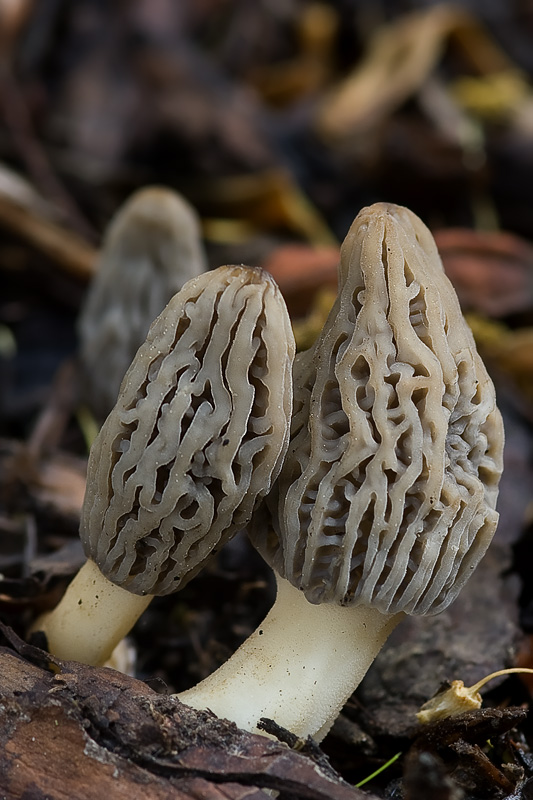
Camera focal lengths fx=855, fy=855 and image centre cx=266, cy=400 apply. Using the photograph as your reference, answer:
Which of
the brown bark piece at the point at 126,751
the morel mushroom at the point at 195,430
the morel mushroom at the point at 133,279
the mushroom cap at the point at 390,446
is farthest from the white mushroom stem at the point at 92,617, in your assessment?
the morel mushroom at the point at 133,279

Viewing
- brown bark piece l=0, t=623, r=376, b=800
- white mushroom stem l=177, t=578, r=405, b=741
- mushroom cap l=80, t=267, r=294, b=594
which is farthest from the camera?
white mushroom stem l=177, t=578, r=405, b=741

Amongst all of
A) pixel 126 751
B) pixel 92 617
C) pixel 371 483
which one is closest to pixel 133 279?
pixel 92 617

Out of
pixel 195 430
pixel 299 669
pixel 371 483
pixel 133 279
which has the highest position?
pixel 133 279

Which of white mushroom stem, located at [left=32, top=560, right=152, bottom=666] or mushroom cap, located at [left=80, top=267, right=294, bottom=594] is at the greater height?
mushroom cap, located at [left=80, top=267, right=294, bottom=594]

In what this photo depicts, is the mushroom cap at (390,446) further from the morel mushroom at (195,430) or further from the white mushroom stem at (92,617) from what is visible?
the white mushroom stem at (92,617)

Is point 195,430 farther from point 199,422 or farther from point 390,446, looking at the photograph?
point 390,446

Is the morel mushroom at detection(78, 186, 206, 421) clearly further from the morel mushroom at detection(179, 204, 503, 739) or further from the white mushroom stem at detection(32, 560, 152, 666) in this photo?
the morel mushroom at detection(179, 204, 503, 739)

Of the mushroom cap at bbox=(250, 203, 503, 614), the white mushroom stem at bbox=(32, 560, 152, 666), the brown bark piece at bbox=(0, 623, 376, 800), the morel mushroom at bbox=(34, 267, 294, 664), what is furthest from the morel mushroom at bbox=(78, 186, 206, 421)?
the brown bark piece at bbox=(0, 623, 376, 800)
